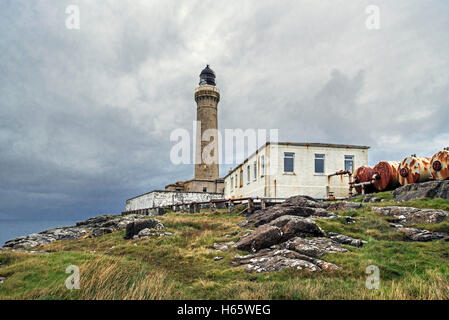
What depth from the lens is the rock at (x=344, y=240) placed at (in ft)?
35.1

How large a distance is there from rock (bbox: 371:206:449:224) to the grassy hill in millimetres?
1096

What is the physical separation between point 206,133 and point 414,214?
130 ft

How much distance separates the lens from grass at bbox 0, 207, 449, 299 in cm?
622

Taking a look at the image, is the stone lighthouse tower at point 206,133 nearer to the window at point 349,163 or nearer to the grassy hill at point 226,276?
the window at point 349,163

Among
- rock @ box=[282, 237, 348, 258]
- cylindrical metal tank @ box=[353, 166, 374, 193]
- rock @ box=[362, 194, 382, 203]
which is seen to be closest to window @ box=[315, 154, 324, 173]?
cylindrical metal tank @ box=[353, 166, 374, 193]

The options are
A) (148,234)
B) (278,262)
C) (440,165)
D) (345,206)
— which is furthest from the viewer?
(440,165)

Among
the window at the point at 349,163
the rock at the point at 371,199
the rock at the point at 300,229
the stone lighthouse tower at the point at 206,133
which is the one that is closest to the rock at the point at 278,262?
the rock at the point at 300,229

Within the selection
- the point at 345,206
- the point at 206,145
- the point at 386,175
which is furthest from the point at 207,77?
the point at 345,206

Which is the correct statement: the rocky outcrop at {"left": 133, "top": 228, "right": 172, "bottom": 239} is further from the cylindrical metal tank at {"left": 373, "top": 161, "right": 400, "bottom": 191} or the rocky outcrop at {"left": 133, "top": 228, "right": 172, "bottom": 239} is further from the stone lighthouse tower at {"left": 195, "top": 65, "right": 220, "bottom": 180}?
the stone lighthouse tower at {"left": 195, "top": 65, "right": 220, "bottom": 180}

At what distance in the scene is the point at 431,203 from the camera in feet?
50.9

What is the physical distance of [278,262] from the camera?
8664 millimetres

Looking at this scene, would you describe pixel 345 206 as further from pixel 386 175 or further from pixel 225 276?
pixel 225 276
